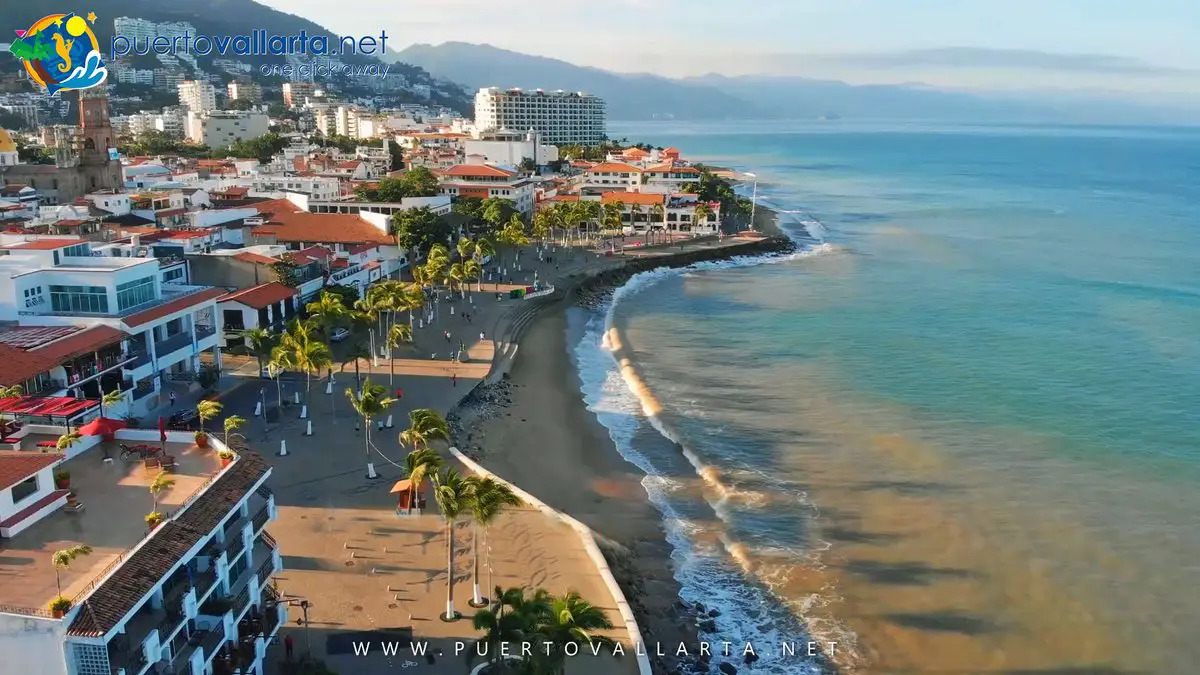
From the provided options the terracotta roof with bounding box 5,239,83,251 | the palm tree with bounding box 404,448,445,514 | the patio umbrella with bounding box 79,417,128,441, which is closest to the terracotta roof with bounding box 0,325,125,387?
the terracotta roof with bounding box 5,239,83,251

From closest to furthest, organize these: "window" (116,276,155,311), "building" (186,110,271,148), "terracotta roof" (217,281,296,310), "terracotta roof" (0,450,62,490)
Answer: "terracotta roof" (0,450,62,490)
"window" (116,276,155,311)
"terracotta roof" (217,281,296,310)
"building" (186,110,271,148)

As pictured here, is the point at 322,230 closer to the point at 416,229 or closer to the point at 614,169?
the point at 416,229

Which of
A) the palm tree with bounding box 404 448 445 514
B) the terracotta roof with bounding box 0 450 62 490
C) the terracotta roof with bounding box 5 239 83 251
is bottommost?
the palm tree with bounding box 404 448 445 514

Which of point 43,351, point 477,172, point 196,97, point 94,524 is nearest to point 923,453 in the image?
point 94,524

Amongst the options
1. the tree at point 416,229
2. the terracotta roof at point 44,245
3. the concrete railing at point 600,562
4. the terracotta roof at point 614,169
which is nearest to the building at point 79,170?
the tree at point 416,229

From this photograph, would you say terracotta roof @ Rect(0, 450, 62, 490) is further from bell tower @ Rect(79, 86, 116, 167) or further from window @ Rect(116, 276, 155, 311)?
bell tower @ Rect(79, 86, 116, 167)
